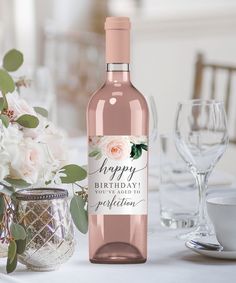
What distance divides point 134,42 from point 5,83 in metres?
3.37

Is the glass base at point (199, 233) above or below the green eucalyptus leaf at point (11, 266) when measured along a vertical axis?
below

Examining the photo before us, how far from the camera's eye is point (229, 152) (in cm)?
345

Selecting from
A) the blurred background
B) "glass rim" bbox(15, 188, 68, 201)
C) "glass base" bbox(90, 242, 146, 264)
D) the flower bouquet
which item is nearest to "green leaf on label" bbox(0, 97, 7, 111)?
the flower bouquet

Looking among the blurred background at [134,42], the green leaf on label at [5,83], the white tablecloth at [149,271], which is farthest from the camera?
the blurred background at [134,42]

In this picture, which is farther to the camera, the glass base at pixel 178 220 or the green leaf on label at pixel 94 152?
the glass base at pixel 178 220

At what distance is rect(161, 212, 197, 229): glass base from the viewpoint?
3.90 ft

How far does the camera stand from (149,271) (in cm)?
92

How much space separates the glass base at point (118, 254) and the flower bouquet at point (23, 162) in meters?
0.04

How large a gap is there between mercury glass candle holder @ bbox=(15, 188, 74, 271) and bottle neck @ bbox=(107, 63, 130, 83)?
0.15 m

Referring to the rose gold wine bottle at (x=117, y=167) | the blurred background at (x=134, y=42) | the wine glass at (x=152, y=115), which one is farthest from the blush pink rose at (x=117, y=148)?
the blurred background at (x=134, y=42)

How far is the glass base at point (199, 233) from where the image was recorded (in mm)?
1102

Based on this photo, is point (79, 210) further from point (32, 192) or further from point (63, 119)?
point (63, 119)

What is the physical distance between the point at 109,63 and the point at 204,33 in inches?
118

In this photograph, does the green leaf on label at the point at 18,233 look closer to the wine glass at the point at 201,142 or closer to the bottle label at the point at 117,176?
the bottle label at the point at 117,176
